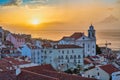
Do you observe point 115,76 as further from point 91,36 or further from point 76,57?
point 91,36

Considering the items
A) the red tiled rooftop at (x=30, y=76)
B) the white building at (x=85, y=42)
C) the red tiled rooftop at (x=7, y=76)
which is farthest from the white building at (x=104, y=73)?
the white building at (x=85, y=42)

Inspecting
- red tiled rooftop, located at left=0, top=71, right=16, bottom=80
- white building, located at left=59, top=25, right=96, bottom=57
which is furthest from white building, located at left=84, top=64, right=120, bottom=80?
white building, located at left=59, top=25, right=96, bottom=57

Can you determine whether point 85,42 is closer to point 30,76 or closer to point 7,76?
point 30,76

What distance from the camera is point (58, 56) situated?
70.6 feet

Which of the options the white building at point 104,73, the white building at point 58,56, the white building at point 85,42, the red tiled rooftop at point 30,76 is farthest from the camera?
the white building at point 85,42

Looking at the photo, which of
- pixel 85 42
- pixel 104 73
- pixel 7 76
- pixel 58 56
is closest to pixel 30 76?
pixel 7 76

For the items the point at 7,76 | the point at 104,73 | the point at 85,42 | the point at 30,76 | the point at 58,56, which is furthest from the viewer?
the point at 85,42

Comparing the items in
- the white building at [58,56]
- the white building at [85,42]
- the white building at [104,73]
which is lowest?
the white building at [104,73]

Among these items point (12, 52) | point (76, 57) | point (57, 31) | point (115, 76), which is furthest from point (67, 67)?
point (57, 31)

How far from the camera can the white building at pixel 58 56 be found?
68.9ft

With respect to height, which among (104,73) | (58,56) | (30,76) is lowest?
(104,73)

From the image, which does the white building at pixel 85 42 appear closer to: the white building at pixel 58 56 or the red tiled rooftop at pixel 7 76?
the white building at pixel 58 56

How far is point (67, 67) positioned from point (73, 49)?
2.10 m

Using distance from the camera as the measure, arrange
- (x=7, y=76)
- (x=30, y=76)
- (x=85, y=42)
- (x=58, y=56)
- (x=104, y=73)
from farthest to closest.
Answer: (x=85, y=42) < (x=58, y=56) < (x=104, y=73) < (x=30, y=76) < (x=7, y=76)
